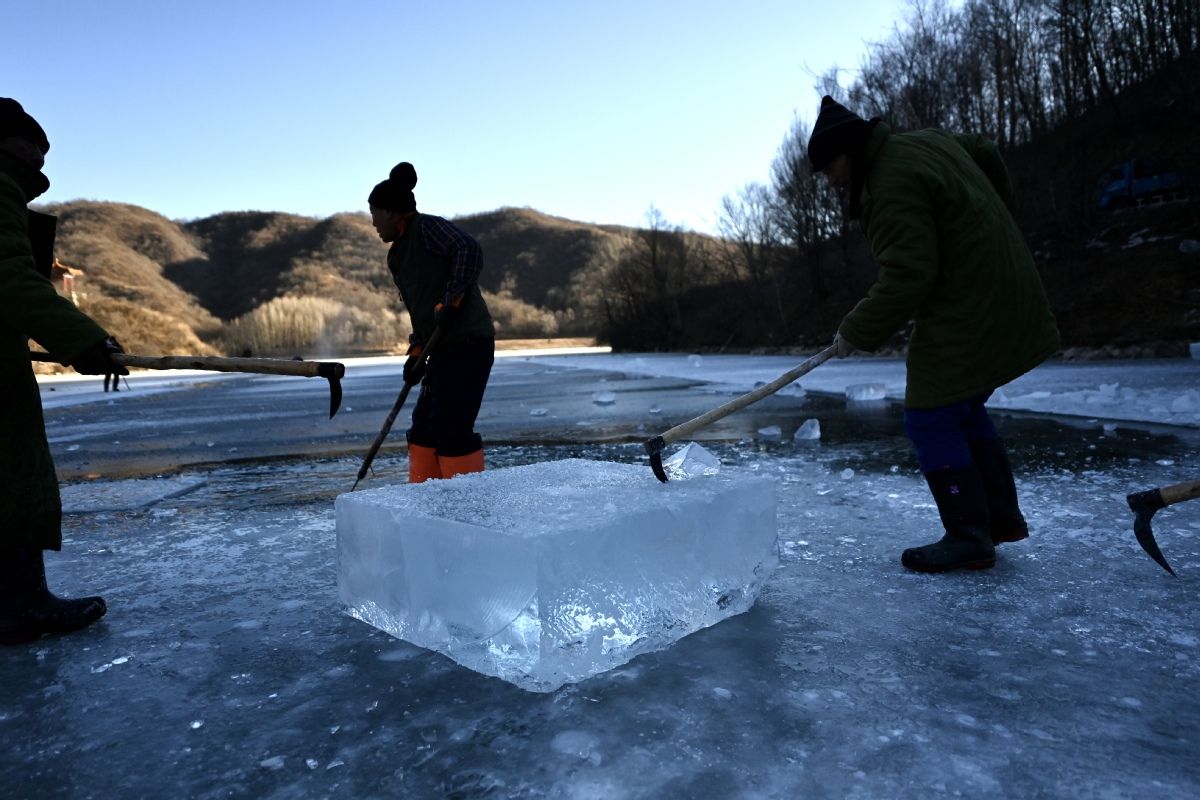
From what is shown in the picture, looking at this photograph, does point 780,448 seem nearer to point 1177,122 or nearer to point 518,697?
point 518,697

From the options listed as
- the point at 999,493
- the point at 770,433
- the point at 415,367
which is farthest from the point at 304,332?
the point at 999,493

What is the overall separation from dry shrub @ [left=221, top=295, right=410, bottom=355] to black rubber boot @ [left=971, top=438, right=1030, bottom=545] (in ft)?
178

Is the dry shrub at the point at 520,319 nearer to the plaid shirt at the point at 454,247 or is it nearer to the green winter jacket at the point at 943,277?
the plaid shirt at the point at 454,247

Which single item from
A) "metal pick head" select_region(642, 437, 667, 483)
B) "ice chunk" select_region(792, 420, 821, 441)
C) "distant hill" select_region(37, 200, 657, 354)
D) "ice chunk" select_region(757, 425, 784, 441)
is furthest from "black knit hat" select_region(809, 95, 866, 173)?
"distant hill" select_region(37, 200, 657, 354)

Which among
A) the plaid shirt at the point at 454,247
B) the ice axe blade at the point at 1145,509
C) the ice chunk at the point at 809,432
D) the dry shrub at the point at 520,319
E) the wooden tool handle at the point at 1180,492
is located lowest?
the ice chunk at the point at 809,432

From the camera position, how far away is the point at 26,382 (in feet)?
7.64

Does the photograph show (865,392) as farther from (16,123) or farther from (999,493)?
(16,123)

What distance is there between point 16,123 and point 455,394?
185 centimetres

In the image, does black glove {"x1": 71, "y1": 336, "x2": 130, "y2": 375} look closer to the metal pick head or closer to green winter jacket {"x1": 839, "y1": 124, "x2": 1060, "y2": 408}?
the metal pick head

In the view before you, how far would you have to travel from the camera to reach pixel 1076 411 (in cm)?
678

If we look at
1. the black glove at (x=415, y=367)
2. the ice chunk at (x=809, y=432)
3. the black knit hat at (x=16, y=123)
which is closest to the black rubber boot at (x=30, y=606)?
the black knit hat at (x=16, y=123)

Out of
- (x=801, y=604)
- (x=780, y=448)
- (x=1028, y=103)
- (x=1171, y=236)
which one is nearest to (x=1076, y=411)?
(x=780, y=448)

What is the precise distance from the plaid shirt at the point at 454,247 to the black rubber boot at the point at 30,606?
1.87 m

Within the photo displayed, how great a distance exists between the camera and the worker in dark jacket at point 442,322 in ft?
11.9
